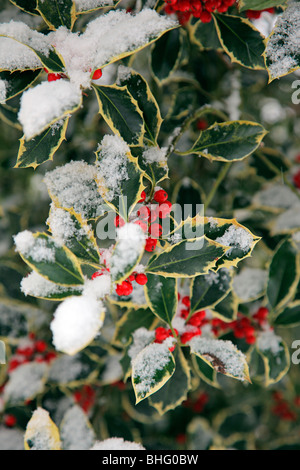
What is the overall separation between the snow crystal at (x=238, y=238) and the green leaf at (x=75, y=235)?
9.8 inches

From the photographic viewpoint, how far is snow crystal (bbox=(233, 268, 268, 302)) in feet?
3.49

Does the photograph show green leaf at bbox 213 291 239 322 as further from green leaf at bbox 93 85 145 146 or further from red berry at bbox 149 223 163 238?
green leaf at bbox 93 85 145 146

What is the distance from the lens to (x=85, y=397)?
1.40m

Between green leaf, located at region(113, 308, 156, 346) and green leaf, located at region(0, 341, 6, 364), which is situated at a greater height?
green leaf, located at region(113, 308, 156, 346)

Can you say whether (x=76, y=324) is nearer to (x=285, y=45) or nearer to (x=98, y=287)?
(x=98, y=287)

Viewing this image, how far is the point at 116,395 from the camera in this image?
146 cm

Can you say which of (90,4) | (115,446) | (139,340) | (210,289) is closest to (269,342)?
(210,289)

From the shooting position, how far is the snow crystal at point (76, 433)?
38.9 inches

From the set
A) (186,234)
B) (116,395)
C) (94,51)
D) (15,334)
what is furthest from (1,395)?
(94,51)

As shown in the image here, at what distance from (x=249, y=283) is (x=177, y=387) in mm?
360

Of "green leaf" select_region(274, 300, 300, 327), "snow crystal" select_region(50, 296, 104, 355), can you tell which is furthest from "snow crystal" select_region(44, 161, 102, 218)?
"green leaf" select_region(274, 300, 300, 327)

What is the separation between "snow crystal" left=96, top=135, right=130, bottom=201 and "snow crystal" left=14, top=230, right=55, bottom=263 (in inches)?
5.5

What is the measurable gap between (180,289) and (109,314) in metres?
0.28

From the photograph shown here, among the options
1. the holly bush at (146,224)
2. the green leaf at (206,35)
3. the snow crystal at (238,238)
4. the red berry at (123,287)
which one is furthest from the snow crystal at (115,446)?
the green leaf at (206,35)
